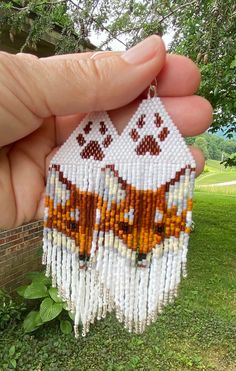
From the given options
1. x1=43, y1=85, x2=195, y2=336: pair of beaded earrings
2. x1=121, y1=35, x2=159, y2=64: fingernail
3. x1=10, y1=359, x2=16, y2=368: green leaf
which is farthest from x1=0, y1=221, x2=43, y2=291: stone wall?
x1=121, y1=35, x2=159, y2=64: fingernail

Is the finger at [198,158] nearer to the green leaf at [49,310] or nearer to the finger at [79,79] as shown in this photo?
the finger at [79,79]

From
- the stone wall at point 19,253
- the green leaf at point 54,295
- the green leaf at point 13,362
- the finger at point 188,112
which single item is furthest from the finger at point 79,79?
the stone wall at point 19,253

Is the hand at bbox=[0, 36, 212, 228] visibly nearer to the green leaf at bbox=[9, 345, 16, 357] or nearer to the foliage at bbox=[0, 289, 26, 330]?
the green leaf at bbox=[9, 345, 16, 357]

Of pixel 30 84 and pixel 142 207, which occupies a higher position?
pixel 30 84

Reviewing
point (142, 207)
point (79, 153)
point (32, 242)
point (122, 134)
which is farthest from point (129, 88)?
point (32, 242)

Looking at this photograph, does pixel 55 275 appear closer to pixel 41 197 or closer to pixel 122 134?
pixel 41 197

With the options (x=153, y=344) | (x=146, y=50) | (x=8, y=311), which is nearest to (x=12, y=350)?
(x=8, y=311)
